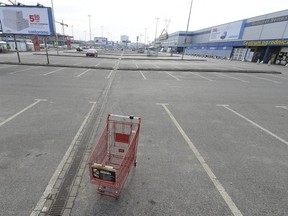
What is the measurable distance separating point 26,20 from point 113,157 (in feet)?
65.7

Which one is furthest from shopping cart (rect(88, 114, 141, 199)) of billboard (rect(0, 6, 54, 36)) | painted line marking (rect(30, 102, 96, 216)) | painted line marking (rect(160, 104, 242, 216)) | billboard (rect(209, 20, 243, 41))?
billboard (rect(209, 20, 243, 41))

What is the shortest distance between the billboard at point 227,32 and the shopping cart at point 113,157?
2080 inches

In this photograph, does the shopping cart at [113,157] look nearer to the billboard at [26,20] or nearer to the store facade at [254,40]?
the billboard at [26,20]

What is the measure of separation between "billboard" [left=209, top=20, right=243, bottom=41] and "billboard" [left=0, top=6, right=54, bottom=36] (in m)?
45.8

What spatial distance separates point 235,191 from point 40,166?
394 centimetres

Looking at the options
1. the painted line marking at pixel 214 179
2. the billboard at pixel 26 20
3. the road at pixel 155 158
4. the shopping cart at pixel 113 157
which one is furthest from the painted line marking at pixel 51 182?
the billboard at pixel 26 20

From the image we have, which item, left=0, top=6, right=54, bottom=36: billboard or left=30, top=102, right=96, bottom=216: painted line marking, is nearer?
left=30, top=102, right=96, bottom=216: painted line marking

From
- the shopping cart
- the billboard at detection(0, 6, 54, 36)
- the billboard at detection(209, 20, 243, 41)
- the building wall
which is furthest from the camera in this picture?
the billboard at detection(209, 20, 243, 41)

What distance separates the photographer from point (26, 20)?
17375 mm

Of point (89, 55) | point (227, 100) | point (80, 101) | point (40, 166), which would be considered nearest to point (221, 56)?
point (89, 55)

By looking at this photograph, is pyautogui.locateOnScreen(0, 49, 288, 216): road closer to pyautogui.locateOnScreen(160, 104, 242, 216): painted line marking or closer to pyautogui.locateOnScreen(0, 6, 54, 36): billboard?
pyautogui.locateOnScreen(160, 104, 242, 216): painted line marking

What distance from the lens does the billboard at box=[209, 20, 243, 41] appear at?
46438 millimetres

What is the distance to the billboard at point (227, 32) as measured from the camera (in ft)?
152

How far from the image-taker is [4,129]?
5160 millimetres
